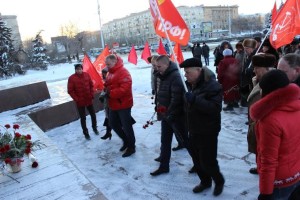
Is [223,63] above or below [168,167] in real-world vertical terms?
above

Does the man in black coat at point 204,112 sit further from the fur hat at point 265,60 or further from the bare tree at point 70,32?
the bare tree at point 70,32

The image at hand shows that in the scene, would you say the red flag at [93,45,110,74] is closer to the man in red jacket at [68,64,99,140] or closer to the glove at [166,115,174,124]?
the man in red jacket at [68,64,99,140]

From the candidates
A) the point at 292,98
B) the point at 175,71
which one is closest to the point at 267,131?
the point at 292,98

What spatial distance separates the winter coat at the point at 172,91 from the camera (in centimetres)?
414

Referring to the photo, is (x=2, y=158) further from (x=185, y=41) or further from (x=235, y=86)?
(x=235, y=86)

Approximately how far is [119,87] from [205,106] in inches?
87.3

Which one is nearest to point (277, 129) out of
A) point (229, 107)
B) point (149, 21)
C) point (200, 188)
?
point (200, 188)

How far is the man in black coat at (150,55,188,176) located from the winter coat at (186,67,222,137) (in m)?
0.66

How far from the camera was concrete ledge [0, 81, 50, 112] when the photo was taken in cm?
A: 895

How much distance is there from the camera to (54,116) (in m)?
8.32

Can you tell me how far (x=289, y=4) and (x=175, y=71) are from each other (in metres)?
2.84

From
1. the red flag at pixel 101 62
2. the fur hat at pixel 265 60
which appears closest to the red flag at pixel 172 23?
the fur hat at pixel 265 60

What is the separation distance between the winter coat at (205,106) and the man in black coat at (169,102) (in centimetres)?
66

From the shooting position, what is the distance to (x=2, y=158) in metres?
3.79
